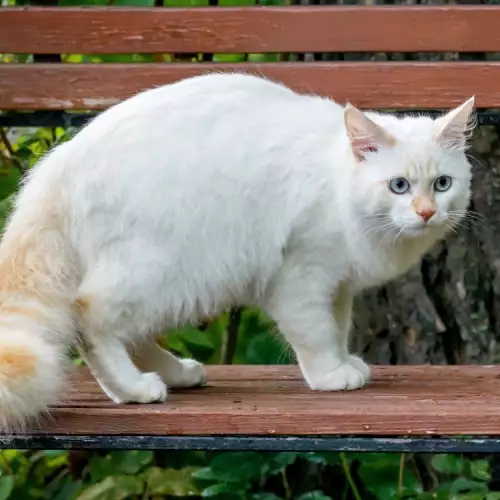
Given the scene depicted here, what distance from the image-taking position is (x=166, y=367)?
1.70 m

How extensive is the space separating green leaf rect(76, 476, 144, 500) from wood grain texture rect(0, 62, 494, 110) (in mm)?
744

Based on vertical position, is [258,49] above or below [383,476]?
above

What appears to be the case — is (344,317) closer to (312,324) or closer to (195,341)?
(312,324)

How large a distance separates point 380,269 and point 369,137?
0.20m

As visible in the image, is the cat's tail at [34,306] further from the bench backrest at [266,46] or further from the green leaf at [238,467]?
the green leaf at [238,467]

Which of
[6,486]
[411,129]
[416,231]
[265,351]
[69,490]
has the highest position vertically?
[411,129]

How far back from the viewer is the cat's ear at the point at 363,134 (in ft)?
5.03

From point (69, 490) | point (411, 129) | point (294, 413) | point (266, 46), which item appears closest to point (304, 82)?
point (266, 46)

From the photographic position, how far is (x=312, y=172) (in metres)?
1.59

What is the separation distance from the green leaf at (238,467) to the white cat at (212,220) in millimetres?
507

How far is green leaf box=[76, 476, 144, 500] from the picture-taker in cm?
207

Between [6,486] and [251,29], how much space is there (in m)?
1.02

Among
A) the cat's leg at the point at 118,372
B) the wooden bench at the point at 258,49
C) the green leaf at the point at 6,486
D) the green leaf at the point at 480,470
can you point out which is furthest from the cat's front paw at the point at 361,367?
the green leaf at the point at 6,486

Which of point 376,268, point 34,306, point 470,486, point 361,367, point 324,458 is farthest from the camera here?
point 324,458
